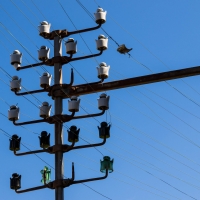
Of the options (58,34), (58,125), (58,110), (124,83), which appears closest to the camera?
(124,83)

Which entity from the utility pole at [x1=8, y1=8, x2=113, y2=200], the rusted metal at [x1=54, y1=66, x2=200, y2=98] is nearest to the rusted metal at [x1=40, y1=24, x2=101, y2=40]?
the utility pole at [x1=8, y1=8, x2=113, y2=200]

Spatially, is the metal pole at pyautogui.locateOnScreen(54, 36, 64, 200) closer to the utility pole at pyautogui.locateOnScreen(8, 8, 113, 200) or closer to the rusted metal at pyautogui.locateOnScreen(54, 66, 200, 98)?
the utility pole at pyautogui.locateOnScreen(8, 8, 113, 200)

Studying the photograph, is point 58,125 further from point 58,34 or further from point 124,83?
point 58,34

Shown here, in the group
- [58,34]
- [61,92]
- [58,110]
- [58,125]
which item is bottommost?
[58,125]

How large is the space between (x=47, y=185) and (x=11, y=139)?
5.11 feet

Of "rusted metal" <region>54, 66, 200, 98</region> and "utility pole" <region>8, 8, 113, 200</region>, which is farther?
"utility pole" <region>8, 8, 113, 200</region>

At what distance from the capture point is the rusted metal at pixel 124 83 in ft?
65.3

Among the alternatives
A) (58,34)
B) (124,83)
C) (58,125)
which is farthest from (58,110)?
(58,34)

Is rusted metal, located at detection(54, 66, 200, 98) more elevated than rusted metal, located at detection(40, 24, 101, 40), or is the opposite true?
rusted metal, located at detection(40, 24, 101, 40)

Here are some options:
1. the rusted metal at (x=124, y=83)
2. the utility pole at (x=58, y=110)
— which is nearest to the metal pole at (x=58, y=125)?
the utility pole at (x=58, y=110)

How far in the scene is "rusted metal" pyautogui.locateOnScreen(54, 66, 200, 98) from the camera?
1989 cm

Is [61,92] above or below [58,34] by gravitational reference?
below

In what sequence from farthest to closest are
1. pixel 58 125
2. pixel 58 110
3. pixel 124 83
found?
pixel 58 110, pixel 58 125, pixel 124 83

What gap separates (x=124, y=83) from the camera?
20484 mm
